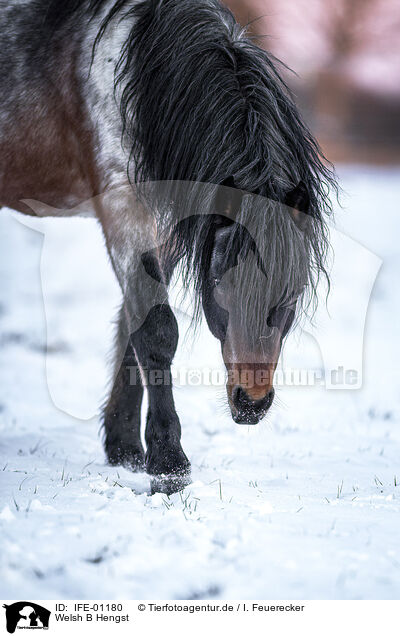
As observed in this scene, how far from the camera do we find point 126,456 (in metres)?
3.66

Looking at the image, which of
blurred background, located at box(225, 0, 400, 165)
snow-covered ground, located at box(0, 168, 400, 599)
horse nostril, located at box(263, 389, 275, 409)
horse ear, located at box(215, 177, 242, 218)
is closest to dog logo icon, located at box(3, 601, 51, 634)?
snow-covered ground, located at box(0, 168, 400, 599)

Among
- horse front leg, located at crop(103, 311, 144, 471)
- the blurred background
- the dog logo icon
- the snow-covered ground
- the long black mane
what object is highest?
the blurred background

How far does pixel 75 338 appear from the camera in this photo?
7.29 m

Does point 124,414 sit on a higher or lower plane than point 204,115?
lower

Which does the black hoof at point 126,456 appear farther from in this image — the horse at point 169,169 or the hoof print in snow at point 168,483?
the hoof print in snow at point 168,483

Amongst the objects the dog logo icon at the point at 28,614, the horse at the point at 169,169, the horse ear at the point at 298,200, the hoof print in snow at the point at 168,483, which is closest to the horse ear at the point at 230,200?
the horse at the point at 169,169

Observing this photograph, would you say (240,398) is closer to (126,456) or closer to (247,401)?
(247,401)

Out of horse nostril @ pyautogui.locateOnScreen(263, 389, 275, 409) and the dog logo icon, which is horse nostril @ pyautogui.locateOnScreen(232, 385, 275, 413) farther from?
the dog logo icon

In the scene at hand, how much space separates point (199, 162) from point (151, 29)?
0.83 m

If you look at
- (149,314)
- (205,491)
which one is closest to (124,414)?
(149,314)

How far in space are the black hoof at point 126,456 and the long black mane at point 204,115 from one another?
4.21ft

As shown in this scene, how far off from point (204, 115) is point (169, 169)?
0.30 meters

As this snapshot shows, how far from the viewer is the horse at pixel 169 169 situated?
8.31 feet

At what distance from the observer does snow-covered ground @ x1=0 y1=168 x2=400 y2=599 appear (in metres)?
2.00
